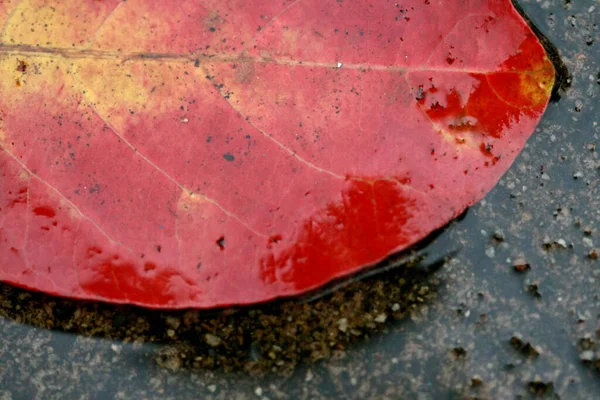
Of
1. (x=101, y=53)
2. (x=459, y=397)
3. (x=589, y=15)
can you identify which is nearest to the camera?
(x=101, y=53)

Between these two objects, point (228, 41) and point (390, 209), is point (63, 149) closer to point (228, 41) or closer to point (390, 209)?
point (228, 41)

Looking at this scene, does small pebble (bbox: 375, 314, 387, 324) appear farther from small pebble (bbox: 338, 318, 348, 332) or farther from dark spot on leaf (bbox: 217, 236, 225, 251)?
dark spot on leaf (bbox: 217, 236, 225, 251)

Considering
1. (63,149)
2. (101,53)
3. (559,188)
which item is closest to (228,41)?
(101,53)

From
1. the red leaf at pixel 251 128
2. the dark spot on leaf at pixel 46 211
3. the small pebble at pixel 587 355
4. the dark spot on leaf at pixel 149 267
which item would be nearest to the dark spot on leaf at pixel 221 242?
the red leaf at pixel 251 128

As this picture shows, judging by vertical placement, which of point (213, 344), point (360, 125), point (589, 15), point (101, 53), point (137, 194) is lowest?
point (213, 344)

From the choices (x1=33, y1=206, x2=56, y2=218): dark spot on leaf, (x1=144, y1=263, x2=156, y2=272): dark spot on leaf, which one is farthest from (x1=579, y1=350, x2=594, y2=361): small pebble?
(x1=33, y1=206, x2=56, y2=218): dark spot on leaf

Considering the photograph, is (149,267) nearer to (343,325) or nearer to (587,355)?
(343,325)
